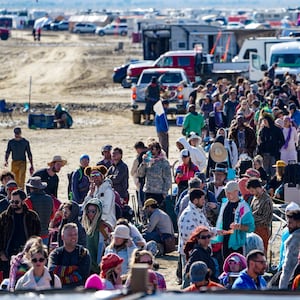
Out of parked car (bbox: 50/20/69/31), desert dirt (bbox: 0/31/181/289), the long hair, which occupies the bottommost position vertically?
desert dirt (bbox: 0/31/181/289)

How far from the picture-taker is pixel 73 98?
43.2 meters

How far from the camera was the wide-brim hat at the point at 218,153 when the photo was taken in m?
16.8

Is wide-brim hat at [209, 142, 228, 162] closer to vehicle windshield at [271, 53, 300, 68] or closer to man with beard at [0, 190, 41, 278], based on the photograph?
man with beard at [0, 190, 41, 278]

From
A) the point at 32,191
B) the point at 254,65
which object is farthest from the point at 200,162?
the point at 254,65

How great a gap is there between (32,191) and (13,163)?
6292 mm

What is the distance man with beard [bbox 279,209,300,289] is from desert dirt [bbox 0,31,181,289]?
2506 millimetres

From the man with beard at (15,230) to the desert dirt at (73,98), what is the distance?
1.99m

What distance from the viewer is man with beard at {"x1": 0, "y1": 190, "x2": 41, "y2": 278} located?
11.3 metres

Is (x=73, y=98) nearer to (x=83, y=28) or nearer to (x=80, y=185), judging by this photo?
(x=80, y=185)

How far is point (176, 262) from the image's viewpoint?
13977 mm

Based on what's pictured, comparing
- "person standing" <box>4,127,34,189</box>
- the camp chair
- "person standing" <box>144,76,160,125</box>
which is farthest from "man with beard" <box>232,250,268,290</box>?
the camp chair

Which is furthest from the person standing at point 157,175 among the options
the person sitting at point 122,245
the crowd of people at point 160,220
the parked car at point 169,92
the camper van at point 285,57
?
the camper van at point 285,57

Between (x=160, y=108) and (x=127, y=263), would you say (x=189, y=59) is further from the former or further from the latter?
(x=127, y=263)

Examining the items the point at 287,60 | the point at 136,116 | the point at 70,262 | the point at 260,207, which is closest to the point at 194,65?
the point at 287,60
